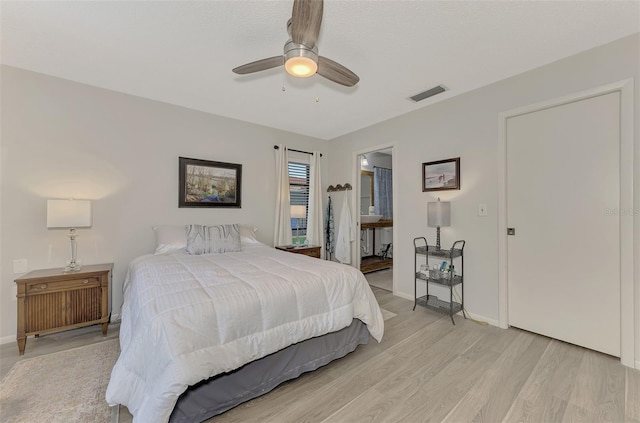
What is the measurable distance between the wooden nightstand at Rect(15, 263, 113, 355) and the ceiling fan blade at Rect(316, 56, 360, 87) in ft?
9.05

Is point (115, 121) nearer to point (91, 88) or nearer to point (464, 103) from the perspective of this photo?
point (91, 88)

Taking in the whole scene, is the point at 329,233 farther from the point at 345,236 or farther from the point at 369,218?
the point at 369,218

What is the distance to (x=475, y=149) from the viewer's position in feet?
9.57

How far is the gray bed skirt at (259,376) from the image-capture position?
1.43 meters

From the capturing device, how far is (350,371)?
6.42ft

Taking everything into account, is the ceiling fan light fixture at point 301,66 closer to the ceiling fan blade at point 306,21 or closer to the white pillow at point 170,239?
the ceiling fan blade at point 306,21

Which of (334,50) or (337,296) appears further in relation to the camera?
(334,50)

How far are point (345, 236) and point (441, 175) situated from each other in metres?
1.92

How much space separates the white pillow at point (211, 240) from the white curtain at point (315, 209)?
163 centimetres

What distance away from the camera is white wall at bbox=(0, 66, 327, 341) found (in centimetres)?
252

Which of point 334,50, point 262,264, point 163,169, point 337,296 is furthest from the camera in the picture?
point 163,169

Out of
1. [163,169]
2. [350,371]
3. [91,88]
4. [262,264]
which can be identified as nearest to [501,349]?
[350,371]

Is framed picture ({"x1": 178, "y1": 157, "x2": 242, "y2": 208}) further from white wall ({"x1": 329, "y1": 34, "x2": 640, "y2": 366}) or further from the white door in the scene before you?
the white door

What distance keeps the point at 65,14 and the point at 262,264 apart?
2.35 metres
